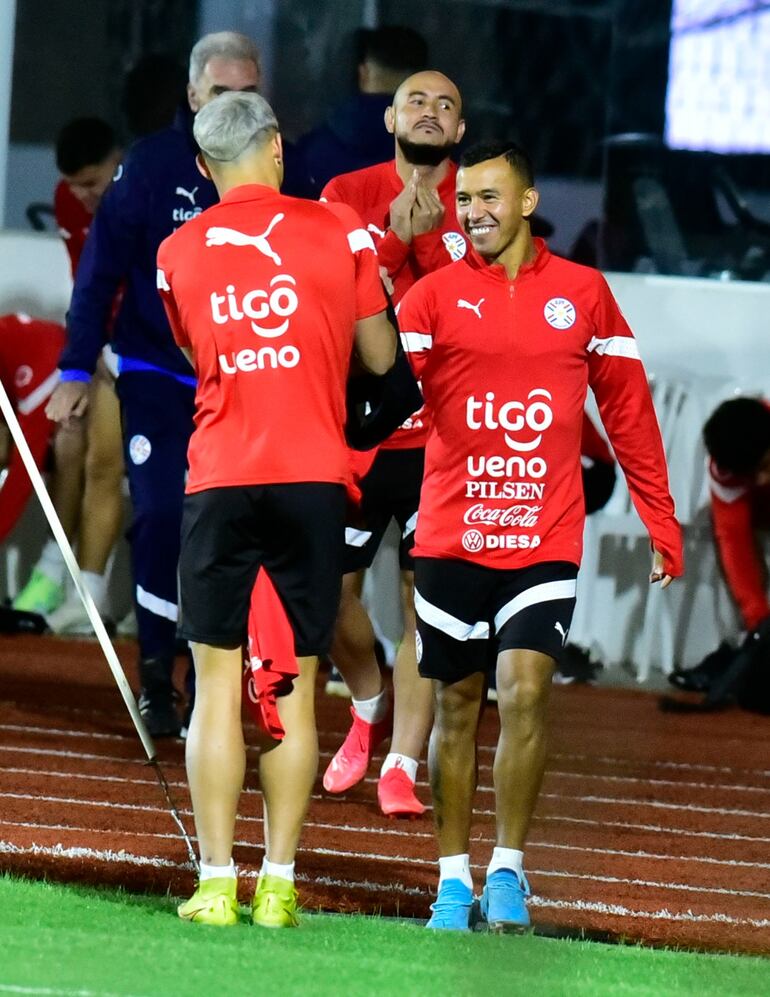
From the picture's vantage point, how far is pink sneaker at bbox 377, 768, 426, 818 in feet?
20.6

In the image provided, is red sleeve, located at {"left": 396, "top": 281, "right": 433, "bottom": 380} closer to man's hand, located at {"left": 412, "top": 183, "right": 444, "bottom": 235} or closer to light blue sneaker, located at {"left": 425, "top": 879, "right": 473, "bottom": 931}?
man's hand, located at {"left": 412, "top": 183, "right": 444, "bottom": 235}

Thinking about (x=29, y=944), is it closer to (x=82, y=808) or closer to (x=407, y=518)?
(x=82, y=808)

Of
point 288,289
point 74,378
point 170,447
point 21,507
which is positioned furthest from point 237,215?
point 21,507

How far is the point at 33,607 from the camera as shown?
35.2ft

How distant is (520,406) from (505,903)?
3.86 feet

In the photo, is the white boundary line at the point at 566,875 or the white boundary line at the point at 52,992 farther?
the white boundary line at the point at 566,875

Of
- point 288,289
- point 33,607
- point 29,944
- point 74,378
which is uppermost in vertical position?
point 288,289

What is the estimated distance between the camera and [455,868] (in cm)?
506

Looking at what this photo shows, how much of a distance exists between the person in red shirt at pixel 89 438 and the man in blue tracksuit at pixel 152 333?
7.69 feet

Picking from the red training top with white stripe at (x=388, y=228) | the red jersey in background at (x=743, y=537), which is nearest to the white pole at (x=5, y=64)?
the red jersey in background at (x=743, y=537)

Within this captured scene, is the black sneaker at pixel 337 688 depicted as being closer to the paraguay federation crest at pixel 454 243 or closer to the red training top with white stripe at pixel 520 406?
the paraguay federation crest at pixel 454 243

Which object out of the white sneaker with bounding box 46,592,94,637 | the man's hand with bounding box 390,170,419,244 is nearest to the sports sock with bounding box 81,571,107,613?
the white sneaker with bounding box 46,592,94,637

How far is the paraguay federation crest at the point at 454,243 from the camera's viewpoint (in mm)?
6355

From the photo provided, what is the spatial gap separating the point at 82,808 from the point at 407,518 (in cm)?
133
